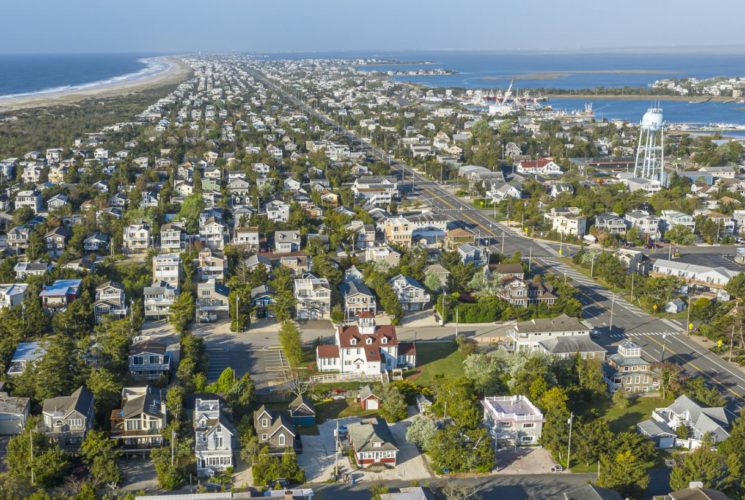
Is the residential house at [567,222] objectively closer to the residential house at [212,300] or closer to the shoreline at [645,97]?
the residential house at [212,300]

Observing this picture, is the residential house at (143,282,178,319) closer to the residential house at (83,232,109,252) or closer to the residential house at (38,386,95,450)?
the residential house at (83,232,109,252)

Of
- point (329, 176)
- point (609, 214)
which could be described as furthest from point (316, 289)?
point (329, 176)

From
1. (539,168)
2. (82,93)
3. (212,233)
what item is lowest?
(212,233)

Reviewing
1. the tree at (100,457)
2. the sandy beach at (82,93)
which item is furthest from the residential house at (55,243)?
the sandy beach at (82,93)

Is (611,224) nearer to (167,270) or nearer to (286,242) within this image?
(286,242)

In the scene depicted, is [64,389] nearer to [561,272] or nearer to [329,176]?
[561,272]

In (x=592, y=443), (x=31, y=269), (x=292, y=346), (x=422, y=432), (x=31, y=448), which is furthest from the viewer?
(x=31, y=269)

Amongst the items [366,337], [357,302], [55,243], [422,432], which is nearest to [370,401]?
[422,432]
